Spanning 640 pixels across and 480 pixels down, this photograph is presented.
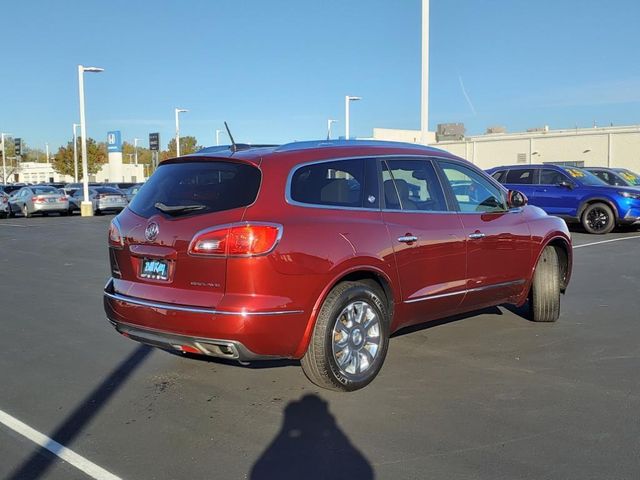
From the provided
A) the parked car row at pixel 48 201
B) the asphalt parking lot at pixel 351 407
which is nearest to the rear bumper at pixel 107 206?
the parked car row at pixel 48 201

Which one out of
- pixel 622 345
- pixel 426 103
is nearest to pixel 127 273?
pixel 622 345

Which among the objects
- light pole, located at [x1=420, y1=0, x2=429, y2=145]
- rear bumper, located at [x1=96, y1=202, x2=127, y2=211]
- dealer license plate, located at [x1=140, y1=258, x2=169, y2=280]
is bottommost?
rear bumper, located at [x1=96, y1=202, x2=127, y2=211]

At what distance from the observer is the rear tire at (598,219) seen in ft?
53.5

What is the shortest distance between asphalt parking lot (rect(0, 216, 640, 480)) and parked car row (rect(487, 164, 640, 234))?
10039 millimetres

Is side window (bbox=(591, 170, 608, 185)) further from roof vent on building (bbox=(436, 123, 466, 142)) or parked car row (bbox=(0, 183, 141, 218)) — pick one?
parked car row (bbox=(0, 183, 141, 218))

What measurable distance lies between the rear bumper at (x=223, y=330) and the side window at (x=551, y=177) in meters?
14.5

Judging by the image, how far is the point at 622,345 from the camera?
590cm

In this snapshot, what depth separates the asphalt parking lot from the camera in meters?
3.62

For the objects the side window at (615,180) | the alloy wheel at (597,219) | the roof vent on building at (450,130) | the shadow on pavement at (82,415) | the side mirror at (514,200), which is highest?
the roof vent on building at (450,130)

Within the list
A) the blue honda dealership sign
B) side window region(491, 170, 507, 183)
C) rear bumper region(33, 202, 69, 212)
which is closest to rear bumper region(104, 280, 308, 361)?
side window region(491, 170, 507, 183)

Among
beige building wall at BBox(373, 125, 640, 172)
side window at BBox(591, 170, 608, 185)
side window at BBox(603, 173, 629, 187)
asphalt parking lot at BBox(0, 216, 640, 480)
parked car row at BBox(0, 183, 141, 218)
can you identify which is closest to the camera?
asphalt parking lot at BBox(0, 216, 640, 480)

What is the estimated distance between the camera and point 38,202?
28.6 m

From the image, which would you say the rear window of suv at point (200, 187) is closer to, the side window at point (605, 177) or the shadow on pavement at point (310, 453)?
the shadow on pavement at point (310, 453)

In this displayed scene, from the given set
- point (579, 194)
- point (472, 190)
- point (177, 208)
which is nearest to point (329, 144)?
point (177, 208)
